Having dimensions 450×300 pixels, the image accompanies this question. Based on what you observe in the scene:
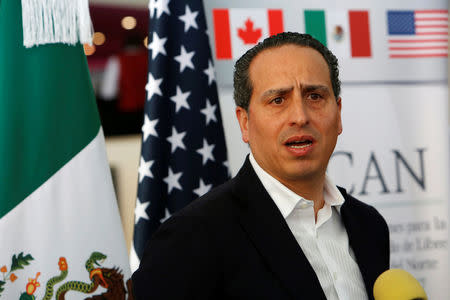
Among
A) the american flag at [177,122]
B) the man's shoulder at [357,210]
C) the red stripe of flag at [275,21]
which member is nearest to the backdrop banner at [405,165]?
the red stripe of flag at [275,21]

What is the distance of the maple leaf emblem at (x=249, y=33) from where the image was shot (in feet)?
7.93

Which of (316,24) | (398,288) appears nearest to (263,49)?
(398,288)

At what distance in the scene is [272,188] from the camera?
137cm

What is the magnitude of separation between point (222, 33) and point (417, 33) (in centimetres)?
104

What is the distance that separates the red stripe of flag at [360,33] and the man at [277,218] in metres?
1.23

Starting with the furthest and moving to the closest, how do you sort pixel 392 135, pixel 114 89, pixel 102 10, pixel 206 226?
pixel 102 10, pixel 114 89, pixel 392 135, pixel 206 226

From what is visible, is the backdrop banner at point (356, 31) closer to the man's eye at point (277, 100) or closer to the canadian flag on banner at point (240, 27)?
the canadian flag on banner at point (240, 27)

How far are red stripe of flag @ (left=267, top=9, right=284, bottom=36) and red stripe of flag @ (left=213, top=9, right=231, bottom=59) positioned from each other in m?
0.20

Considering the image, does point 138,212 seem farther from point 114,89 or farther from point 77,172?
point 114,89

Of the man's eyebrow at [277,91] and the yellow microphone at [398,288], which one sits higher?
the man's eyebrow at [277,91]

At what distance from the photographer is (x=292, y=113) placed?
4.27ft

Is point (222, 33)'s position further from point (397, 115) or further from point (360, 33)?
point (397, 115)

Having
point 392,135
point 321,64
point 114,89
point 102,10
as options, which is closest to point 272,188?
point 321,64

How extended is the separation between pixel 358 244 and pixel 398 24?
5.30 ft
